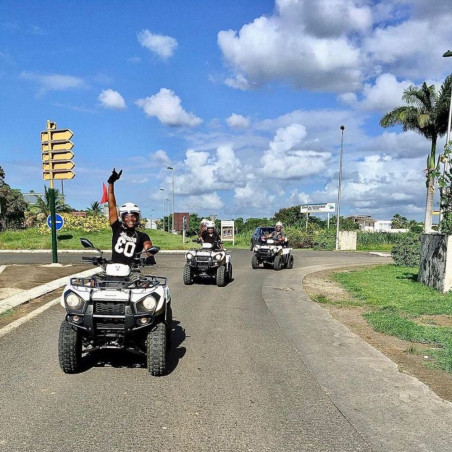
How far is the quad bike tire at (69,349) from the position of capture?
5516 millimetres

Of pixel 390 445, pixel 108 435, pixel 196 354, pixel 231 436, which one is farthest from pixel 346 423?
pixel 196 354

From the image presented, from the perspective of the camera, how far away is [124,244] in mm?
6504

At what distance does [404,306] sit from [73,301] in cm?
868

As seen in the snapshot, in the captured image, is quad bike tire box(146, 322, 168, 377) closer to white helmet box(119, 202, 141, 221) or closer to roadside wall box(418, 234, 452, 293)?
white helmet box(119, 202, 141, 221)

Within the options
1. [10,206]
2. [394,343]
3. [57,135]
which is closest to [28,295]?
[394,343]

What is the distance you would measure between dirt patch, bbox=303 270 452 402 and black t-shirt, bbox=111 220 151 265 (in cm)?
395

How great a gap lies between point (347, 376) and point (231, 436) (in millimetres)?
2383

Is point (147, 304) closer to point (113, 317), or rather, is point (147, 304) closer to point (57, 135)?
point (113, 317)

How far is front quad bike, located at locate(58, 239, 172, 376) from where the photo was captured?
5.48 meters

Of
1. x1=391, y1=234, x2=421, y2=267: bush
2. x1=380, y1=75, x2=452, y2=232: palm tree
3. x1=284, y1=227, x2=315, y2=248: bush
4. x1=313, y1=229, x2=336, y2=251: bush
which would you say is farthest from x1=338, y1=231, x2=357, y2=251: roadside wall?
x1=391, y1=234, x2=421, y2=267: bush

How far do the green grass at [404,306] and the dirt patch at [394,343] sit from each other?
18 cm

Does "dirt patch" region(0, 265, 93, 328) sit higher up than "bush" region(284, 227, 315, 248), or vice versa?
"dirt patch" region(0, 265, 93, 328)

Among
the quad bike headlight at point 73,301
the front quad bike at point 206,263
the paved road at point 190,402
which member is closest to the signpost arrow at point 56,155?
the front quad bike at point 206,263

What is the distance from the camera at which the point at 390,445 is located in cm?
402
